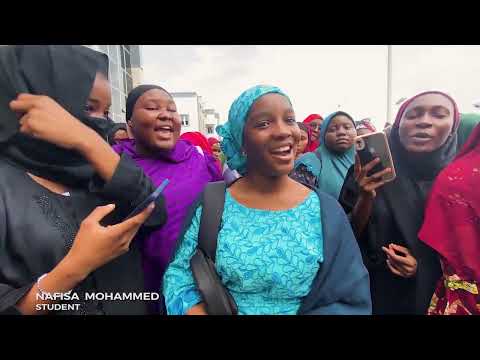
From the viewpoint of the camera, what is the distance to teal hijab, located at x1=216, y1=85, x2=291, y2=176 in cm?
84

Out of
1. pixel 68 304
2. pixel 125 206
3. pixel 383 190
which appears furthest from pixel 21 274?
pixel 383 190

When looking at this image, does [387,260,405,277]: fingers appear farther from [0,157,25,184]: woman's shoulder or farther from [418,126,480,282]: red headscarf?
[0,157,25,184]: woman's shoulder

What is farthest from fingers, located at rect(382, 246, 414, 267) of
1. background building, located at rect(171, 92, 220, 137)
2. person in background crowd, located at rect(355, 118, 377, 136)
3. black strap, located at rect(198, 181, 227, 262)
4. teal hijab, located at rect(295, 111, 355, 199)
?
background building, located at rect(171, 92, 220, 137)

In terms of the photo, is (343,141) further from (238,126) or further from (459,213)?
(238,126)

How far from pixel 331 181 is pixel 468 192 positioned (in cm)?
61

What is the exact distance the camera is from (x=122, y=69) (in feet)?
2.84

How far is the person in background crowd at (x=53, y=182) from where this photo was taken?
30.4 inches

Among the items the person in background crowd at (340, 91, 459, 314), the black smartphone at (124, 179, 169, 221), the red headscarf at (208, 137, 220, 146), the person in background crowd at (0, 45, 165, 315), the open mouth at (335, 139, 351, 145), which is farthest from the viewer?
the red headscarf at (208, 137, 220, 146)

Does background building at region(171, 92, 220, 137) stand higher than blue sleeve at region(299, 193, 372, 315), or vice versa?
background building at region(171, 92, 220, 137)

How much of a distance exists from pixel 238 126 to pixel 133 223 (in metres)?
0.46

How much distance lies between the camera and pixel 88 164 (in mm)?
845

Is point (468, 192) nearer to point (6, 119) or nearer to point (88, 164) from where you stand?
point (88, 164)

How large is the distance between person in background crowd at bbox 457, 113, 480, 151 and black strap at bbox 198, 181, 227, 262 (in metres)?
0.93

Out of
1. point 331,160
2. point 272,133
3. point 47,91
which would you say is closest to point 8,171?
point 47,91
